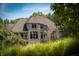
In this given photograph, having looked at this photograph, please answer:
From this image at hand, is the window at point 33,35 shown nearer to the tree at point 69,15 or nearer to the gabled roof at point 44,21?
the gabled roof at point 44,21

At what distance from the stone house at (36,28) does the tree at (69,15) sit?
0.09m

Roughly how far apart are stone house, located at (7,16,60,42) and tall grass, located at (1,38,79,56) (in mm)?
54

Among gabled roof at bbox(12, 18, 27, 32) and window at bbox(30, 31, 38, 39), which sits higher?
gabled roof at bbox(12, 18, 27, 32)

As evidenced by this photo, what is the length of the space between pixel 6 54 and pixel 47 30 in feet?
1.25

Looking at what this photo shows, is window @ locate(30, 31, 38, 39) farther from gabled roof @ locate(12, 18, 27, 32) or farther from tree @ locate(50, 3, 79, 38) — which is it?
tree @ locate(50, 3, 79, 38)

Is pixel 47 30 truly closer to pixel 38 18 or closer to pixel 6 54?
pixel 38 18

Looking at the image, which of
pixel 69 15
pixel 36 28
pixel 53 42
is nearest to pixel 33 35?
pixel 36 28

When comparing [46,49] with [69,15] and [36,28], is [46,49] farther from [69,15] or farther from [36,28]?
[69,15]

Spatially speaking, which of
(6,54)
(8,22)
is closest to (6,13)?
(8,22)

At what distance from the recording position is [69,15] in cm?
169

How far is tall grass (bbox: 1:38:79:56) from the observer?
1.63 metres

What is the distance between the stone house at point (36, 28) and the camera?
1.64m

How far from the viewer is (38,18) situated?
168 cm

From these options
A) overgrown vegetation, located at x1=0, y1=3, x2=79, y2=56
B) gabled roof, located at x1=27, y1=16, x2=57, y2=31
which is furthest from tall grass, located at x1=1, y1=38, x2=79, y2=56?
gabled roof, located at x1=27, y1=16, x2=57, y2=31
